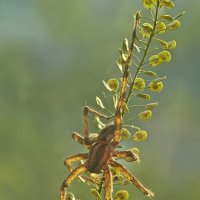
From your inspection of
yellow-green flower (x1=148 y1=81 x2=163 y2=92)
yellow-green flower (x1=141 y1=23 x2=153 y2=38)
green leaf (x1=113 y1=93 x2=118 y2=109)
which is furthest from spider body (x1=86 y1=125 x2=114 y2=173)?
yellow-green flower (x1=141 y1=23 x2=153 y2=38)

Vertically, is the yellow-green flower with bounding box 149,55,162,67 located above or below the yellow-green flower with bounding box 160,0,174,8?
below

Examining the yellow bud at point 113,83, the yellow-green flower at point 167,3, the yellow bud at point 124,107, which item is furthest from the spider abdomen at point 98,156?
the yellow-green flower at point 167,3

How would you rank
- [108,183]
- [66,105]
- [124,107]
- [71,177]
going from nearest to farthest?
[124,107], [108,183], [71,177], [66,105]

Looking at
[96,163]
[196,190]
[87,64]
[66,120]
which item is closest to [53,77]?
[87,64]

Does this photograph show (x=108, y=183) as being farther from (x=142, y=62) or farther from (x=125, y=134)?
(x=142, y=62)

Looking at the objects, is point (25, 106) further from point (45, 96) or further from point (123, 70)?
point (123, 70)

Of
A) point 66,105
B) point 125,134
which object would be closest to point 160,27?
point 125,134

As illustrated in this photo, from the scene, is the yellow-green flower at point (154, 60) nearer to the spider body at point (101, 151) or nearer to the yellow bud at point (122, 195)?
the spider body at point (101, 151)

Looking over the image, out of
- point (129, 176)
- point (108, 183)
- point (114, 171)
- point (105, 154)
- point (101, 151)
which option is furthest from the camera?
point (101, 151)

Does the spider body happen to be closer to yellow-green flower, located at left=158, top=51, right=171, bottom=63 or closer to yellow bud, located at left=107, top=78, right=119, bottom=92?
yellow bud, located at left=107, top=78, right=119, bottom=92
